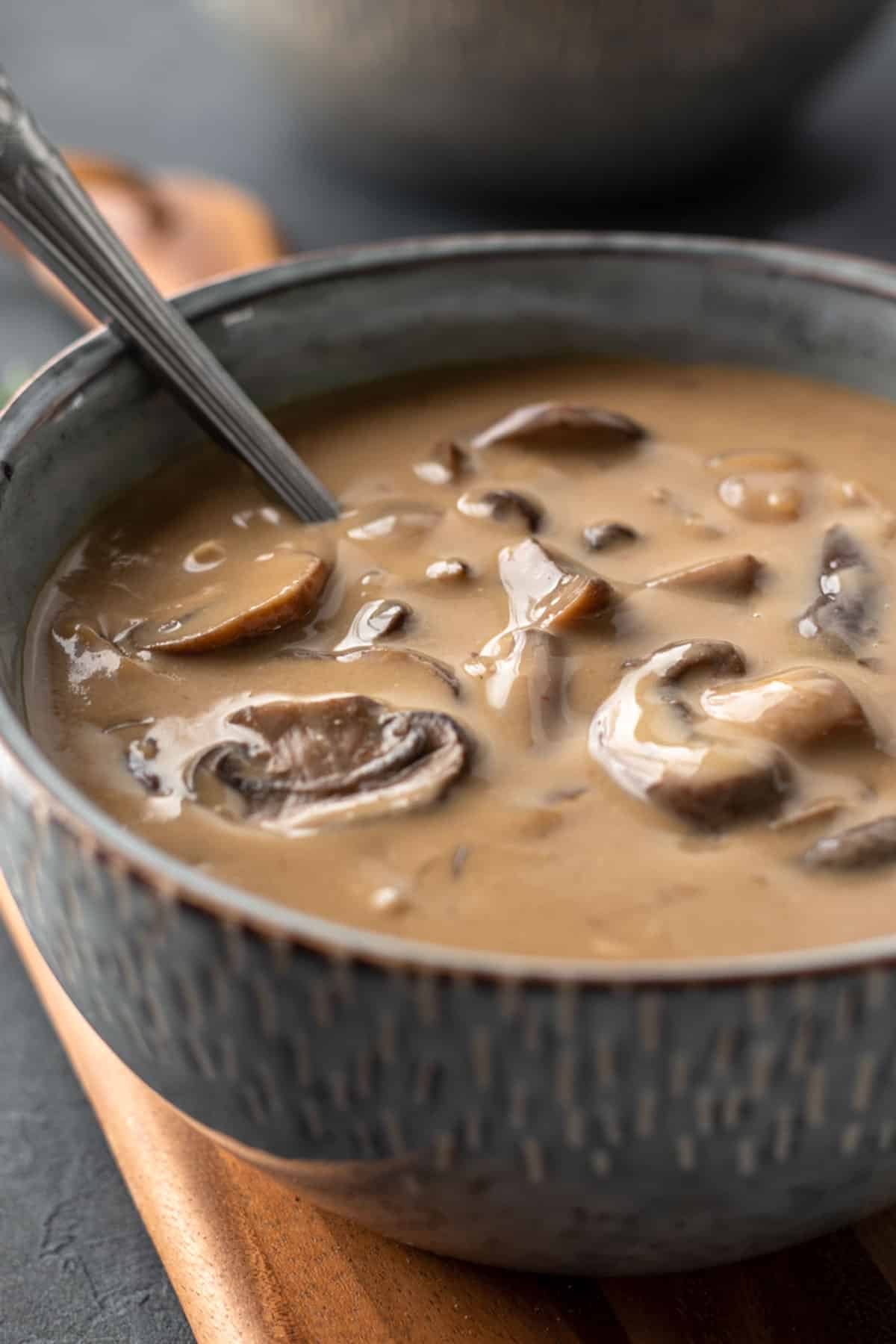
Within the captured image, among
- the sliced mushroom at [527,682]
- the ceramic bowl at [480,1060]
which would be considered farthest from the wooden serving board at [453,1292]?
the sliced mushroom at [527,682]

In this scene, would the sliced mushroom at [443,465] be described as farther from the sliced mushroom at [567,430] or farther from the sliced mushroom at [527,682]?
the sliced mushroom at [527,682]

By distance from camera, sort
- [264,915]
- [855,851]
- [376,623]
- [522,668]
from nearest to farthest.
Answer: [264,915] < [855,851] < [522,668] < [376,623]

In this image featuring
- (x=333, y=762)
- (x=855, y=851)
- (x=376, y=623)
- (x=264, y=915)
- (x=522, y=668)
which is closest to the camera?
(x=264, y=915)

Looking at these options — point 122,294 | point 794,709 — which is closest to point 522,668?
point 794,709

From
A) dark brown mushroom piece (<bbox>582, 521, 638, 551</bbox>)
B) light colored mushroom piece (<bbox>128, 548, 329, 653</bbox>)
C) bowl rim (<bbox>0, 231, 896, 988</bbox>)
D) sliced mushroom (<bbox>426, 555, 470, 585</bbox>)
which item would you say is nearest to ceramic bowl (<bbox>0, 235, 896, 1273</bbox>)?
bowl rim (<bbox>0, 231, 896, 988</bbox>)

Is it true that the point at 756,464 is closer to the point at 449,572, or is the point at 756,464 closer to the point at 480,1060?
the point at 449,572

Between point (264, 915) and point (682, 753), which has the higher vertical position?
point (264, 915)

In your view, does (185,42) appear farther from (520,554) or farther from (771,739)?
(771,739)
